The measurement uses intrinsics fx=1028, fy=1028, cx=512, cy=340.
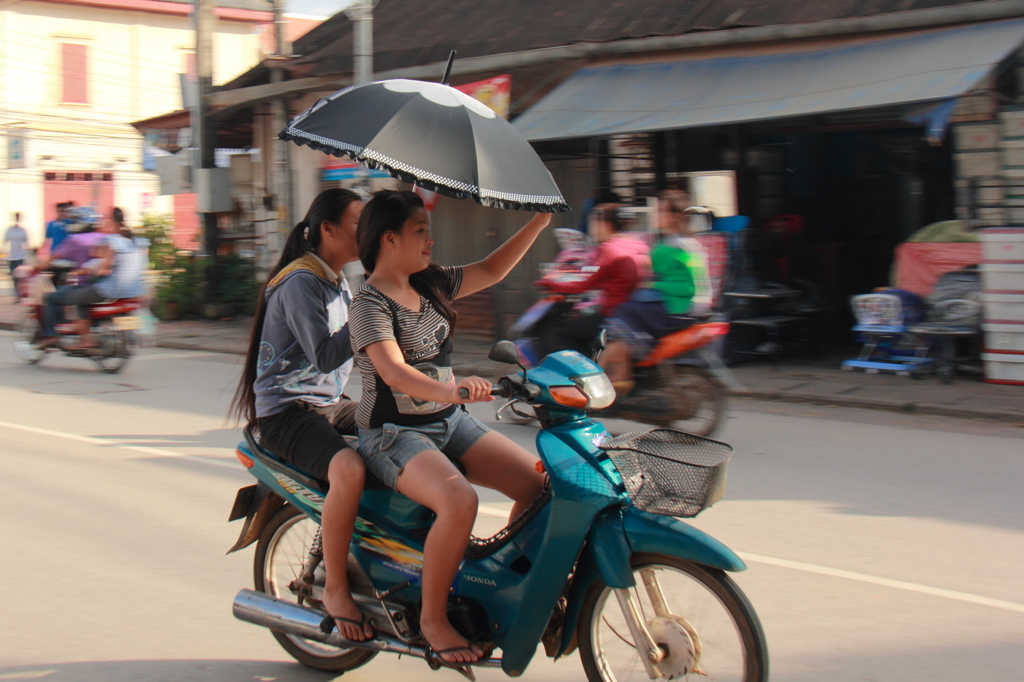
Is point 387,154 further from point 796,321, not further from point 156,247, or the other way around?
point 156,247

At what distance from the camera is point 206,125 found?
17.0m

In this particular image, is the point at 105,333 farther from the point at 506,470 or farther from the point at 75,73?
the point at 75,73

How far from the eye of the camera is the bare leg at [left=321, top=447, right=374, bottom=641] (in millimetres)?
3301

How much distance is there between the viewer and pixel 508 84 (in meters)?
12.7

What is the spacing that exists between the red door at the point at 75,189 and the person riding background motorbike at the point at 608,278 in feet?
84.3

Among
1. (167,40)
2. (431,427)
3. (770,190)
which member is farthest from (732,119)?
(167,40)

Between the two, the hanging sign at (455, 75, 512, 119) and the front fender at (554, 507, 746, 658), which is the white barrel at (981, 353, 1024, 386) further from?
the front fender at (554, 507, 746, 658)

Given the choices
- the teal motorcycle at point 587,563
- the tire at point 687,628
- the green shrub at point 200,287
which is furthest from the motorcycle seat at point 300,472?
the green shrub at point 200,287

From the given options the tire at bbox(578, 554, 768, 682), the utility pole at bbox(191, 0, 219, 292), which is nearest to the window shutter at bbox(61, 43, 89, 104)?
the utility pole at bbox(191, 0, 219, 292)

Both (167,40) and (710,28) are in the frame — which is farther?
(167,40)

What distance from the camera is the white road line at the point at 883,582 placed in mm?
4262

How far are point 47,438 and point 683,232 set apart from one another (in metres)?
5.34

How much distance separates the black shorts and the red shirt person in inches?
176

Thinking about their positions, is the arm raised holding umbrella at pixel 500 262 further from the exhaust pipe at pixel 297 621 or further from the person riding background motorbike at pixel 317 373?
the exhaust pipe at pixel 297 621
